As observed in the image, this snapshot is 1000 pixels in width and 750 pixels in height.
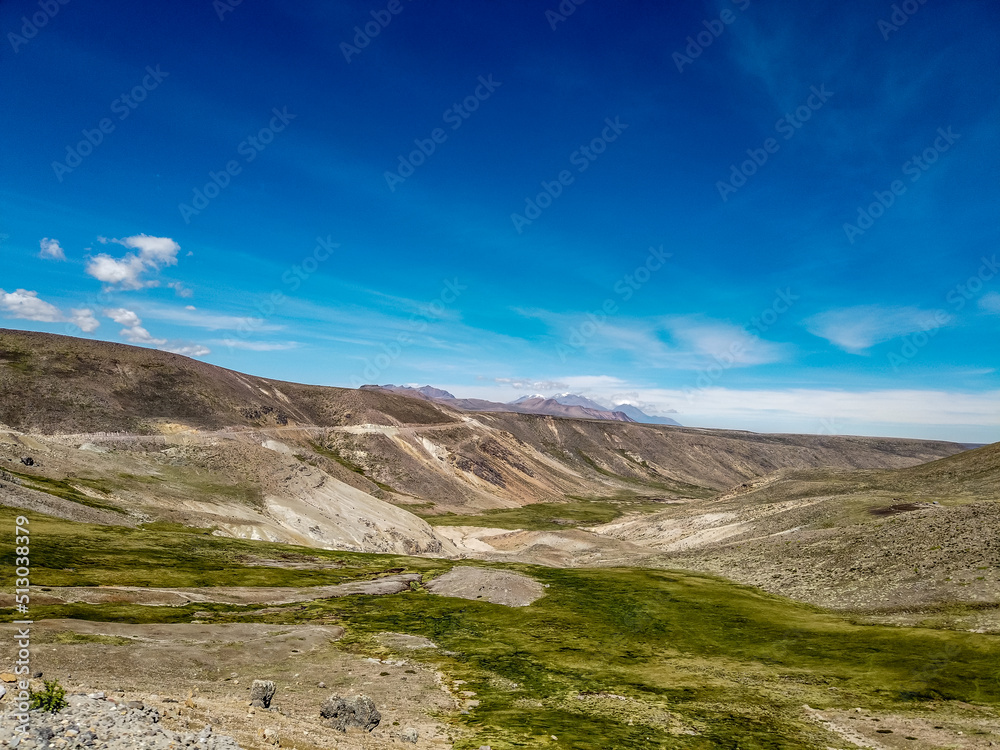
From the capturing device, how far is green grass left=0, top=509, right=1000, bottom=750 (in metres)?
31.5

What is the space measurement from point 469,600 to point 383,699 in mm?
33451

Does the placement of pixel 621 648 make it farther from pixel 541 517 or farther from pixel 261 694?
pixel 541 517

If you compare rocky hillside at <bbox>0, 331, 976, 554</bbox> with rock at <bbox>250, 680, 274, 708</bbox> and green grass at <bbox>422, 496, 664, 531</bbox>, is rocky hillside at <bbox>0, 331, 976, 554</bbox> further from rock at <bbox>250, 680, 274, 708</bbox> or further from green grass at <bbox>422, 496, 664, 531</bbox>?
rock at <bbox>250, 680, 274, 708</bbox>

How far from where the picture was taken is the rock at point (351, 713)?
87.4 ft

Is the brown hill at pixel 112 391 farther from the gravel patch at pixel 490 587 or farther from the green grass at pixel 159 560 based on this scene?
the gravel patch at pixel 490 587

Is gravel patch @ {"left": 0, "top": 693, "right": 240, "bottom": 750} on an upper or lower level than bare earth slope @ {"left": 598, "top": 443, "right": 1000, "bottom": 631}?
upper

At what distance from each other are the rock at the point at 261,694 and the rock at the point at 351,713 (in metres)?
2.82

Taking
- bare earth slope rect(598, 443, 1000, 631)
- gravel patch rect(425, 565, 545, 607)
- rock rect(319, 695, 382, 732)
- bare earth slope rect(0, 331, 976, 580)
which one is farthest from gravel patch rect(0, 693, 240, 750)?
bare earth slope rect(0, 331, 976, 580)

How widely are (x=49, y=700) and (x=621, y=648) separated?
44.7 meters

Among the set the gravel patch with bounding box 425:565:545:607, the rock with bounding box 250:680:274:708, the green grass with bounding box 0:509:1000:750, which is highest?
the rock with bounding box 250:680:274:708

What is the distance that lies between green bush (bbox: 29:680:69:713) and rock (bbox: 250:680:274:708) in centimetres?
1106

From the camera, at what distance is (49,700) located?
630 inches

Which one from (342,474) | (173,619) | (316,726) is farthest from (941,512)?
(342,474)

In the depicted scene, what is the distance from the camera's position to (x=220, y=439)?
134125 mm
